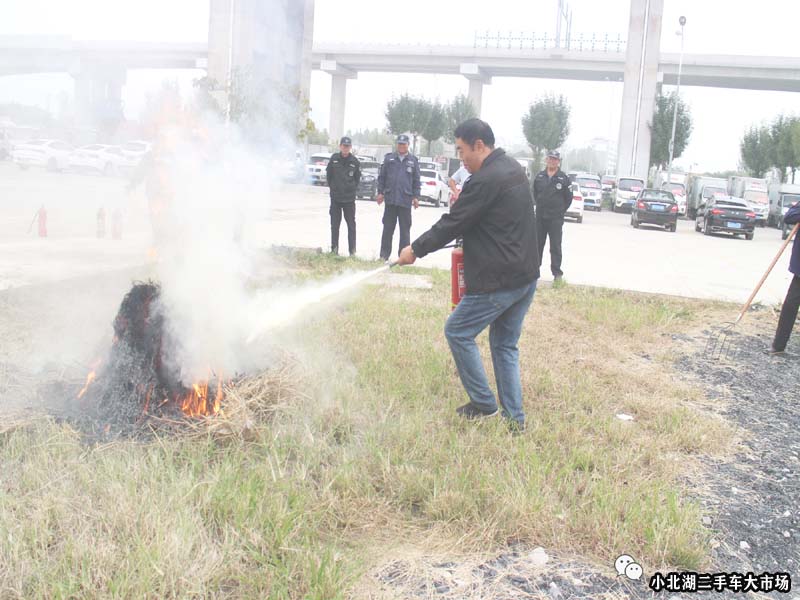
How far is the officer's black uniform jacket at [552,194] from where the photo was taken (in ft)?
33.3

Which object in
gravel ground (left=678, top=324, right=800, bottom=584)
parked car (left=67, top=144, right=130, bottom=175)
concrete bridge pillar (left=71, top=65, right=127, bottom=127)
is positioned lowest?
gravel ground (left=678, top=324, right=800, bottom=584)

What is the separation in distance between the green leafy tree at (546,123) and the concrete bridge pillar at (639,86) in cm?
963

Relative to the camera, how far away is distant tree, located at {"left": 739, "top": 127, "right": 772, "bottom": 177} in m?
57.6

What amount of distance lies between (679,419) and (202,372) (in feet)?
10.7

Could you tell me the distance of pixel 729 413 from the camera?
5438 mm

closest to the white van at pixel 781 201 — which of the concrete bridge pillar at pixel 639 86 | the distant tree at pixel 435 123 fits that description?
the concrete bridge pillar at pixel 639 86

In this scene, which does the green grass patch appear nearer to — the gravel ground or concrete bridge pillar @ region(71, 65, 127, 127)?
the gravel ground

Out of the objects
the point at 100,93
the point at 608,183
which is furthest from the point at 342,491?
the point at 608,183

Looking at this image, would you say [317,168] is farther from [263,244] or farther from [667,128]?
[667,128]

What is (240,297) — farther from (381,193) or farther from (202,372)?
(381,193)

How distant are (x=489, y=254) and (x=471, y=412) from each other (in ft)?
3.59

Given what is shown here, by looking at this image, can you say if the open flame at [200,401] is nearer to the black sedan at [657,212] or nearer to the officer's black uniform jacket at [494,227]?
the officer's black uniform jacket at [494,227]

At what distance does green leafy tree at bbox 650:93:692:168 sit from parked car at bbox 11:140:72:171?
5208cm

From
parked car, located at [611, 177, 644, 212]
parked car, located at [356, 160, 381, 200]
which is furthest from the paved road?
parked car, located at [611, 177, 644, 212]
